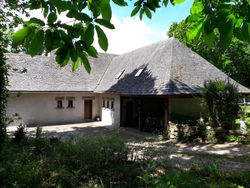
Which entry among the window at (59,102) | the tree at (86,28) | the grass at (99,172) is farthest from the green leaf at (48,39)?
the window at (59,102)

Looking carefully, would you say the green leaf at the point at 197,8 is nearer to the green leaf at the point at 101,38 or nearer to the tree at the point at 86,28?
the tree at the point at 86,28

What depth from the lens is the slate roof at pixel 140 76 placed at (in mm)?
11059

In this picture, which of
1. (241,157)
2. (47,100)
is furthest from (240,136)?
(47,100)

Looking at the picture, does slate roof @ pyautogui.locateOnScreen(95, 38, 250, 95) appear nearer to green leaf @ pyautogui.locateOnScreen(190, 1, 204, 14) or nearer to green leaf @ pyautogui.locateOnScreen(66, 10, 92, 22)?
green leaf @ pyautogui.locateOnScreen(190, 1, 204, 14)

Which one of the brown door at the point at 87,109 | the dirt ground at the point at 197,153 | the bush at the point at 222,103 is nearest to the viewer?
the dirt ground at the point at 197,153

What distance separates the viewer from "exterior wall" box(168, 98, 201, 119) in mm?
11839

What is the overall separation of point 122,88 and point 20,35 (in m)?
12.2

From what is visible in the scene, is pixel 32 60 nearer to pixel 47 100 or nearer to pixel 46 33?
pixel 47 100

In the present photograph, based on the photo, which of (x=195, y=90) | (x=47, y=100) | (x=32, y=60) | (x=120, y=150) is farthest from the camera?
(x=32, y=60)

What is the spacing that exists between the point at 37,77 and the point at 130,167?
14157 mm

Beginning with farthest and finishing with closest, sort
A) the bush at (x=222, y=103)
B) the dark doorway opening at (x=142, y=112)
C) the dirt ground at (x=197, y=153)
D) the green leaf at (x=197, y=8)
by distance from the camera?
the dark doorway opening at (x=142, y=112), the bush at (x=222, y=103), the dirt ground at (x=197, y=153), the green leaf at (x=197, y=8)

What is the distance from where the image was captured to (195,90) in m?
10.4

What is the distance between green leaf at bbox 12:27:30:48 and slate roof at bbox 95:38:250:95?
349 inches

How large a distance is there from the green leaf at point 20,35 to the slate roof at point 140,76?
8878 millimetres
